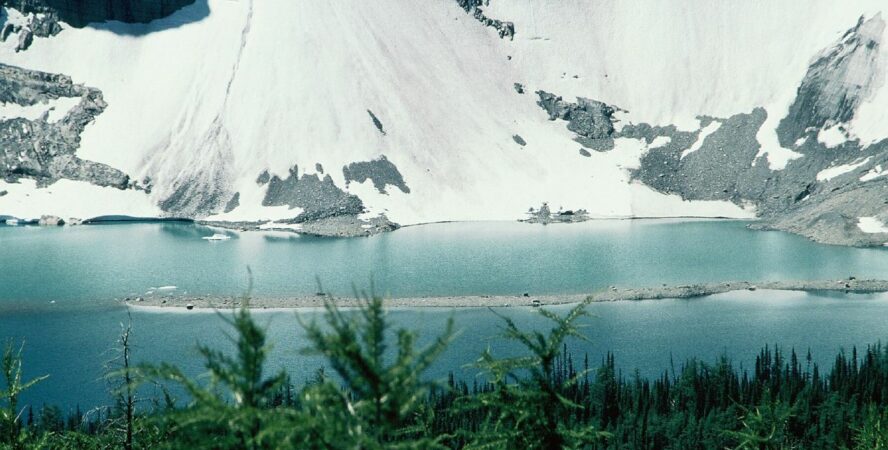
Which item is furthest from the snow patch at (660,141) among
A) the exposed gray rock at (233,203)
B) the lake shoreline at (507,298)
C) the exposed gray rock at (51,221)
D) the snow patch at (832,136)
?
the exposed gray rock at (51,221)

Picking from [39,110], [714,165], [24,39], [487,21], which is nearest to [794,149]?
[714,165]

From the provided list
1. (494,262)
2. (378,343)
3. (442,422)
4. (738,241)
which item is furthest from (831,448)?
(738,241)

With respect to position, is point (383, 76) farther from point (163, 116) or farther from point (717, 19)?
point (717, 19)

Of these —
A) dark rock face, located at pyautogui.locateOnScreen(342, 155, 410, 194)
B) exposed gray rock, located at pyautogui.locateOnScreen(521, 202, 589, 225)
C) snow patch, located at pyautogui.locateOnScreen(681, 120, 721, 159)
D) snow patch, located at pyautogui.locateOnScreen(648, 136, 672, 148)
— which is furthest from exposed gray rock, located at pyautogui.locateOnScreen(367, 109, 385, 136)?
snow patch, located at pyautogui.locateOnScreen(681, 120, 721, 159)

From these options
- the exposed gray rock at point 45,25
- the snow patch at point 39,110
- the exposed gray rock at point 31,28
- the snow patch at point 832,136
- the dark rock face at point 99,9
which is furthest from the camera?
the dark rock face at point 99,9

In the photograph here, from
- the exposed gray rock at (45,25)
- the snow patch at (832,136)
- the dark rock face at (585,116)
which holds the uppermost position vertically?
the exposed gray rock at (45,25)

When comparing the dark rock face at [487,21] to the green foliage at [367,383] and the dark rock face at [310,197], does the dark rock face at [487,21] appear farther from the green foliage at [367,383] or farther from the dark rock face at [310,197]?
the green foliage at [367,383]
